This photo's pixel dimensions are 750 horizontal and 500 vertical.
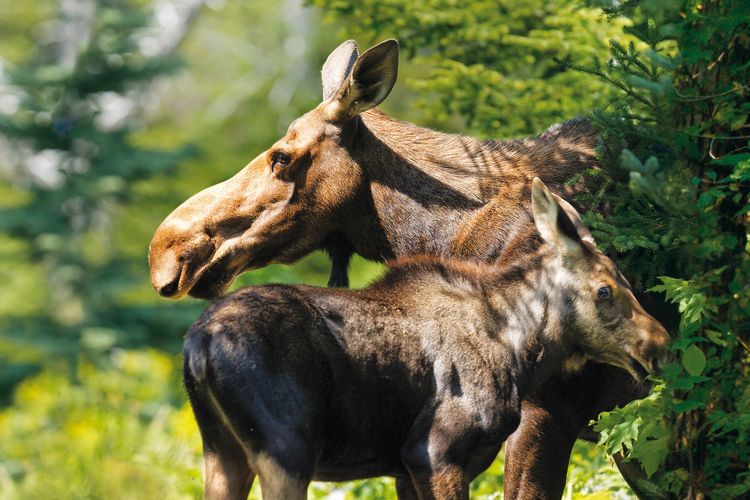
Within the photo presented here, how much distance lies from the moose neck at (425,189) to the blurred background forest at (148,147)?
22.8 inches

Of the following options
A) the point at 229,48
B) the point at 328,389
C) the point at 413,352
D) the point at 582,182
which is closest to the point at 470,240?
the point at 582,182

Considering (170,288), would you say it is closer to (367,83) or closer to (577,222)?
(367,83)

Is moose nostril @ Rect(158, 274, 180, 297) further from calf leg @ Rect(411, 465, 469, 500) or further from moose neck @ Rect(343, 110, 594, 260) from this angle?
calf leg @ Rect(411, 465, 469, 500)

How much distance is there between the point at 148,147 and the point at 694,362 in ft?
63.2

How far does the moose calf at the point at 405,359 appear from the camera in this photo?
15.4ft

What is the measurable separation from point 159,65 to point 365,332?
17821mm

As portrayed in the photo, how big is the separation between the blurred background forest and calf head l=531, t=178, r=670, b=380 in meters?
0.23

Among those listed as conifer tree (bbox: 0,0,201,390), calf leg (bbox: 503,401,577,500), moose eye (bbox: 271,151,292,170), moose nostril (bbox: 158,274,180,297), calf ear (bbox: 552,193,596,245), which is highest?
moose eye (bbox: 271,151,292,170)

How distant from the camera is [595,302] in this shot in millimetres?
5414

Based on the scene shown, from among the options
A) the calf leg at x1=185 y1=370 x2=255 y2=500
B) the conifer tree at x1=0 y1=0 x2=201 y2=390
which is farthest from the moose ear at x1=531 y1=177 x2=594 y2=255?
the conifer tree at x1=0 y1=0 x2=201 y2=390

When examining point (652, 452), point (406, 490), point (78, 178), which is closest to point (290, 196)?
point (406, 490)

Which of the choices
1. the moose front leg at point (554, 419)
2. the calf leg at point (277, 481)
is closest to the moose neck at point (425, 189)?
the moose front leg at point (554, 419)

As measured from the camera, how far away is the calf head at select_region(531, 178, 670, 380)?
534 cm

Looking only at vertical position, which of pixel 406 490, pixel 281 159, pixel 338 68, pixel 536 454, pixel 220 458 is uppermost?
pixel 338 68
